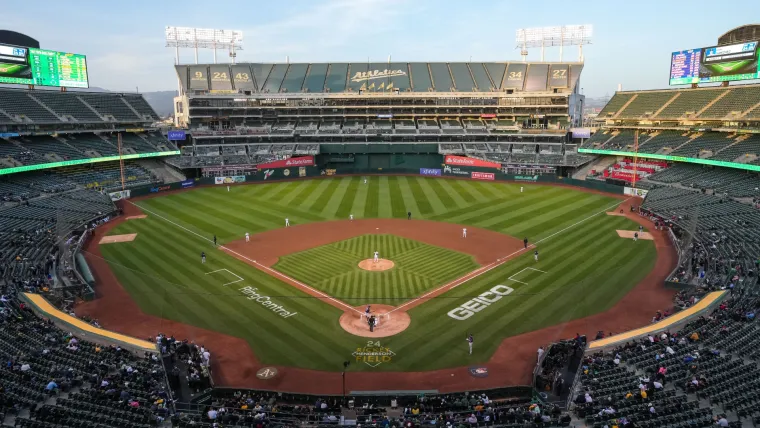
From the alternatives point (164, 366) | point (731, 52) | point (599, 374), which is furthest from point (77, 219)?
point (731, 52)

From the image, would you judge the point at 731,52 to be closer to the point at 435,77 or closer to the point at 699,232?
the point at 699,232

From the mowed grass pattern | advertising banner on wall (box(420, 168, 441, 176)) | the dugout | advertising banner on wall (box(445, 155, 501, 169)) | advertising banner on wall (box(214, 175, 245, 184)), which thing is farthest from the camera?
the dugout

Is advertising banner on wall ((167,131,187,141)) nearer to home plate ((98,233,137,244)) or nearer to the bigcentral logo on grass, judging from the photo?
home plate ((98,233,137,244))

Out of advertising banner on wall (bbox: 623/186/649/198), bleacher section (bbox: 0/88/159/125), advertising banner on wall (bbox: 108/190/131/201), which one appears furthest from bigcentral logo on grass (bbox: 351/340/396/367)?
bleacher section (bbox: 0/88/159/125)

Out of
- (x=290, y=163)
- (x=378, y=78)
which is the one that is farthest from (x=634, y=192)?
(x=378, y=78)

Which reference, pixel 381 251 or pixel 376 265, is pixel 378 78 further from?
pixel 376 265

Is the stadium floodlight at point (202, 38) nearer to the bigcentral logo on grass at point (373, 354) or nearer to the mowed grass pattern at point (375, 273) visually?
the mowed grass pattern at point (375, 273)
